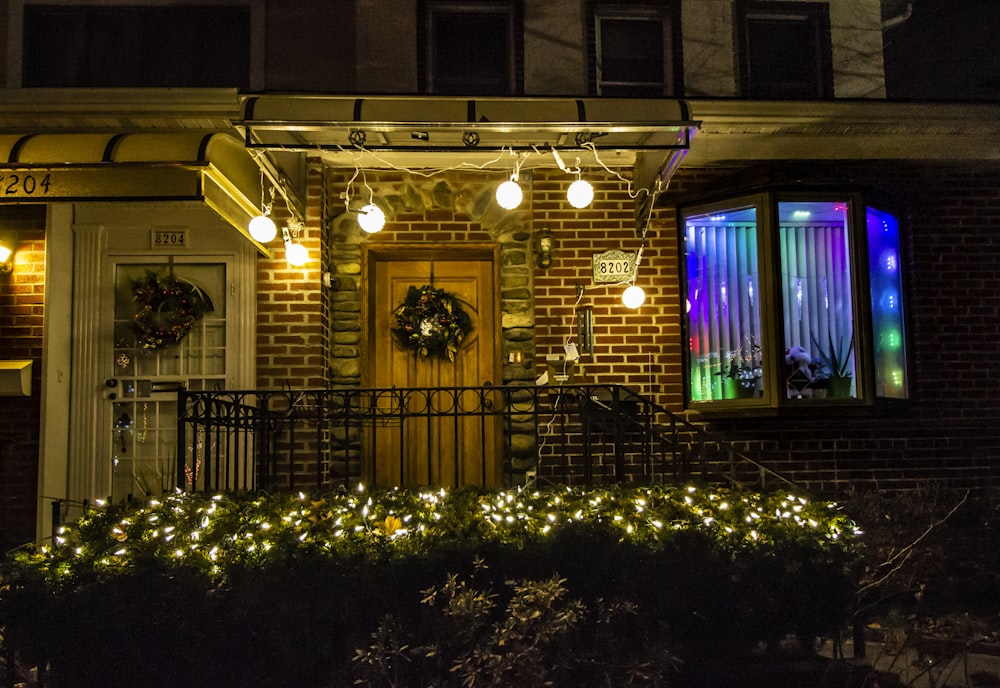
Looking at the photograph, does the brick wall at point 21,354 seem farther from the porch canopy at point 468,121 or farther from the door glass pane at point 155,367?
the porch canopy at point 468,121

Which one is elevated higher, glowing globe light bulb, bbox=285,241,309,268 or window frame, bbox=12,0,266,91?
window frame, bbox=12,0,266,91

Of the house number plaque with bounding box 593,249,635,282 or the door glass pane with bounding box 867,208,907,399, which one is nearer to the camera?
the door glass pane with bounding box 867,208,907,399

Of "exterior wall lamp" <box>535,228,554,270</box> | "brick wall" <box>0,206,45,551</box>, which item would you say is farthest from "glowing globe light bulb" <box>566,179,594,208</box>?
"brick wall" <box>0,206,45,551</box>

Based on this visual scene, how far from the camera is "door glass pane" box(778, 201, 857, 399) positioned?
277 inches

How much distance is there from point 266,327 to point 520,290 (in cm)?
237

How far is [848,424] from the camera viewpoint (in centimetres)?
718

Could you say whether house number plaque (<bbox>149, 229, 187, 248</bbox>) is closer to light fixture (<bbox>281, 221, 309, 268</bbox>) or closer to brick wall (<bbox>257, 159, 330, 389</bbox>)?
brick wall (<bbox>257, 159, 330, 389</bbox>)

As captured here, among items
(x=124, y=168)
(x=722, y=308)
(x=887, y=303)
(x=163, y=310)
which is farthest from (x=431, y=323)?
(x=887, y=303)

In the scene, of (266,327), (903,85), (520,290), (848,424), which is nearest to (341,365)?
(266,327)

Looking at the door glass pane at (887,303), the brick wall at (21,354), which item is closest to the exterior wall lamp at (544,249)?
the door glass pane at (887,303)

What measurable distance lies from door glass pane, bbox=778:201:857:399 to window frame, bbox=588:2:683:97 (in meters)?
1.71

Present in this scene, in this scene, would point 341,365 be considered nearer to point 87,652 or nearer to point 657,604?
point 87,652

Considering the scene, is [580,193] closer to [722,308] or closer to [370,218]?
[370,218]

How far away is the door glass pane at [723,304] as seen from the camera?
714cm
